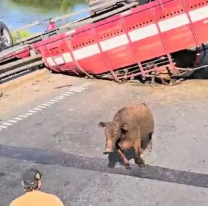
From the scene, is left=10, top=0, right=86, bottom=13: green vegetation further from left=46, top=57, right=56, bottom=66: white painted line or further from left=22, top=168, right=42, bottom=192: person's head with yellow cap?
left=22, top=168, right=42, bottom=192: person's head with yellow cap

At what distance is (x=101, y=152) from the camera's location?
8938mm

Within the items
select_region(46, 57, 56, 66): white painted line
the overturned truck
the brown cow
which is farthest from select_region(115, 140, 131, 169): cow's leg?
select_region(46, 57, 56, 66): white painted line

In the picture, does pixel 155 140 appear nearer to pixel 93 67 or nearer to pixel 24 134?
pixel 24 134

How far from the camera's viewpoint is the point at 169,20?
488 inches

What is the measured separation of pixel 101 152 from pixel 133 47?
4.63 m

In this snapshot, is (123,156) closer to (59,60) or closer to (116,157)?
(116,157)

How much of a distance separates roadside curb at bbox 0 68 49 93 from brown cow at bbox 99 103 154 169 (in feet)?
21.1

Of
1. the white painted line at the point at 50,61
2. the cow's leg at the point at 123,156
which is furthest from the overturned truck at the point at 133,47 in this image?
the cow's leg at the point at 123,156

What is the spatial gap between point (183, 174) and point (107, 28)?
6172mm

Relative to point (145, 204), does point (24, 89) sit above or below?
above

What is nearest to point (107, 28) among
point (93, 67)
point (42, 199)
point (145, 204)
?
point (93, 67)

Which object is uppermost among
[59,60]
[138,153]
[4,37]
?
[4,37]

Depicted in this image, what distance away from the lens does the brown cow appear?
7.38 m

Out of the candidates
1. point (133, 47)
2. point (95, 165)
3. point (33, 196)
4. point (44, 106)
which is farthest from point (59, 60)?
point (33, 196)
